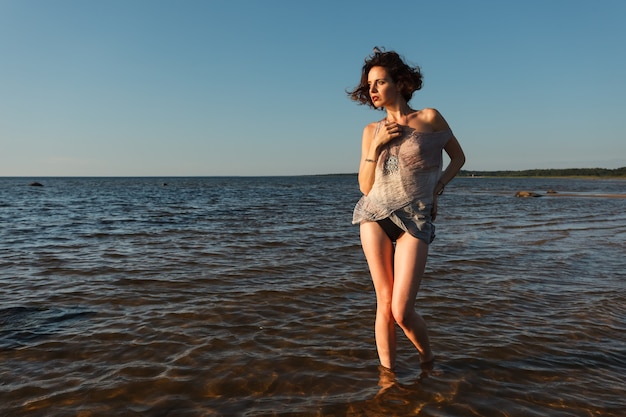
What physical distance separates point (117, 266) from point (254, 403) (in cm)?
631

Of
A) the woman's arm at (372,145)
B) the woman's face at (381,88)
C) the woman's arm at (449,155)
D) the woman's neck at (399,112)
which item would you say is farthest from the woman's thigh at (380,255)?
the woman's face at (381,88)

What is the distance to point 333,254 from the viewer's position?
10.4 meters

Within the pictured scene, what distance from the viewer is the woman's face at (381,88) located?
3443mm

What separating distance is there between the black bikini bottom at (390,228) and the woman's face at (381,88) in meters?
0.98

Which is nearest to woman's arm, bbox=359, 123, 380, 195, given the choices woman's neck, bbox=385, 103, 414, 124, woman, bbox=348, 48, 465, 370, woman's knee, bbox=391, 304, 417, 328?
woman, bbox=348, 48, 465, 370

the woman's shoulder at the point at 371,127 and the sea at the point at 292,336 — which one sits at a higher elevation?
the woman's shoulder at the point at 371,127

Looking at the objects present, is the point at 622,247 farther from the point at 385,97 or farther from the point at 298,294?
the point at 385,97

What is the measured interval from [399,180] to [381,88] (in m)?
0.77

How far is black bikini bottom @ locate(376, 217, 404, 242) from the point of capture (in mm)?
3490

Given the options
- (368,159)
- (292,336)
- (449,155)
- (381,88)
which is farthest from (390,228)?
(292,336)

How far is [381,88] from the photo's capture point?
136 inches

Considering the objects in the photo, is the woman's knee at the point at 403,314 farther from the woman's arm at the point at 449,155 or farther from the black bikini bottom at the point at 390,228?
the woman's arm at the point at 449,155

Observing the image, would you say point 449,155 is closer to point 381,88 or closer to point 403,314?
point 381,88

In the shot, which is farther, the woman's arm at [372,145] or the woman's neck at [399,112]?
the woman's neck at [399,112]
